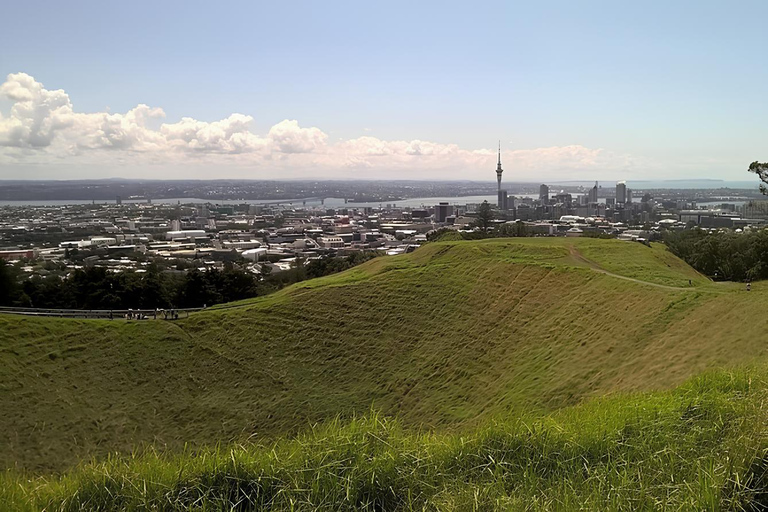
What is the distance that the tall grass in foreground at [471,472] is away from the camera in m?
4.71

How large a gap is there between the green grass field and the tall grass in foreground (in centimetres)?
718

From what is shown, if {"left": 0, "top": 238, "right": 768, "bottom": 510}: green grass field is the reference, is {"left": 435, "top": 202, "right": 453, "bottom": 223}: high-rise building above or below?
above

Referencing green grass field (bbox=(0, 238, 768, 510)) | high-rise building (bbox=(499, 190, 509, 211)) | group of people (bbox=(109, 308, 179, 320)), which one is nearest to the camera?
green grass field (bbox=(0, 238, 768, 510))

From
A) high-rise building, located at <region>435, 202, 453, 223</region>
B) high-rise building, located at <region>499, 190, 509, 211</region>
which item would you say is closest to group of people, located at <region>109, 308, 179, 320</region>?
high-rise building, located at <region>435, 202, 453, 223</region>

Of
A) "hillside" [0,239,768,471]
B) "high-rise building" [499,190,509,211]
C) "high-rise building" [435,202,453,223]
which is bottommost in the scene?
"hillside" [0,239,768,471]

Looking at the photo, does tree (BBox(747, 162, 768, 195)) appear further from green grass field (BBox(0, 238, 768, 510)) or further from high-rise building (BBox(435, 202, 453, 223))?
high-rise building (BBox(435, 202, 453, 223))

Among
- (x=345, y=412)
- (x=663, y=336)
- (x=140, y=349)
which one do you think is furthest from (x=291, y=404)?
(x=663, y=336)

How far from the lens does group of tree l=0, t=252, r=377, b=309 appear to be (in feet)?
116

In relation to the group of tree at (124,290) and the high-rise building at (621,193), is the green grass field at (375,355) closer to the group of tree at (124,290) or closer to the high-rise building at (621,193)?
the group of tree at (124,290)

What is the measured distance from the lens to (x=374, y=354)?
2328 cm

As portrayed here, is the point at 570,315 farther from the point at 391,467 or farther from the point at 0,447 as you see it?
the point at 0,447

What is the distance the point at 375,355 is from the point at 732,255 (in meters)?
30.6

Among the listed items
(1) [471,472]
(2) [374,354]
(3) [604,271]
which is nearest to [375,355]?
(2) [374,354]

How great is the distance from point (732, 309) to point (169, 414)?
2019 cm
